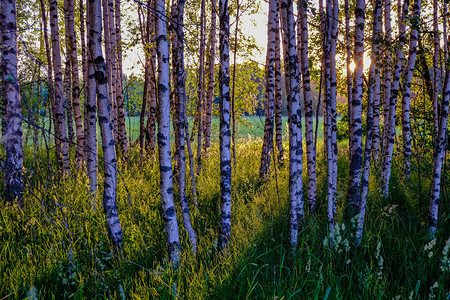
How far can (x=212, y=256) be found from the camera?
3.53 metres

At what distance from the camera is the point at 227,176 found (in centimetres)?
359

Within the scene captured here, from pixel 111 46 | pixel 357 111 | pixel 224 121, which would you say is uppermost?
pixel 111 46

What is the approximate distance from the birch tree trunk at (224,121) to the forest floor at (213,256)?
9.5 inches

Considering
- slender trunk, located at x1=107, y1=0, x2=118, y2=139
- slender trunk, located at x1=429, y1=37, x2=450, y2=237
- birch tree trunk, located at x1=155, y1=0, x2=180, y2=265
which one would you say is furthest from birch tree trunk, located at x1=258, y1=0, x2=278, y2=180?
birch tree trunk, located at x1=155, y1=0, x2=180, y2=265

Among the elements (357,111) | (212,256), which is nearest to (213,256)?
(212,256)

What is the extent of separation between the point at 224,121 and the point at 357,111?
6.74 feet

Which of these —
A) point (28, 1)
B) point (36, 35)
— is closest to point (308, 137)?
point (28, 1)

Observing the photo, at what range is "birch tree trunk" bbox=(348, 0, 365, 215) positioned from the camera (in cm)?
395

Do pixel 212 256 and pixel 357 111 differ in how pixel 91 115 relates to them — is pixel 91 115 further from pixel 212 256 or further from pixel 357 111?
pixel 357 111

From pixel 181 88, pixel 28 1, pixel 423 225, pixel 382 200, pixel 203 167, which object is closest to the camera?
pixel 181 88

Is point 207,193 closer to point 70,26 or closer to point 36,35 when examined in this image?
point 70,26

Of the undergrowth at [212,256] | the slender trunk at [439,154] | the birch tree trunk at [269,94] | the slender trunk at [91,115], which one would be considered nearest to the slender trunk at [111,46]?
the slender trunk at [91,115]

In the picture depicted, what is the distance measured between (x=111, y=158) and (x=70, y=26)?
4089 millimetres

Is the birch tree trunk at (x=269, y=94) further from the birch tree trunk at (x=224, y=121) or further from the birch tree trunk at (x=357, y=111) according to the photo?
the birch tree trunk at (x=224, y=121)
